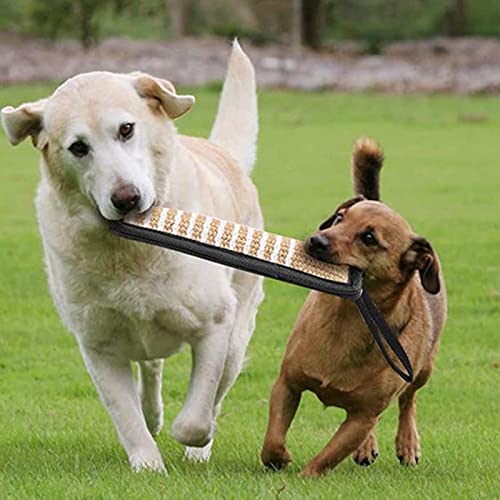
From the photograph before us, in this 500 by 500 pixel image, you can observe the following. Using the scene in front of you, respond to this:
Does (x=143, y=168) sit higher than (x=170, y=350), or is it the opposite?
(x=143, y=168)

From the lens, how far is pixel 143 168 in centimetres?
600

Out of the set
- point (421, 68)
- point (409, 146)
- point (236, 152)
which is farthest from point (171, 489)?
point (421, 68)

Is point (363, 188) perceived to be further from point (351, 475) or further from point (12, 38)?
point (12, 38)

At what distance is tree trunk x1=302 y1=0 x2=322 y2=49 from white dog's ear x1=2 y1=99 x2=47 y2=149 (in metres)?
38.8

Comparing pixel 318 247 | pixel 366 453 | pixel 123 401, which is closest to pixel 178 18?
pixel 366 453

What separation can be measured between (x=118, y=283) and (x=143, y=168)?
571 mm

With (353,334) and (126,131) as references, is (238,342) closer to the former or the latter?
(353,334)

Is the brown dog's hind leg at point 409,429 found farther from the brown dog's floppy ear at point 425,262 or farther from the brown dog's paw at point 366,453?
the brown dog's floppy ear at point 425,262

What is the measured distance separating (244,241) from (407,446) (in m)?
1.57

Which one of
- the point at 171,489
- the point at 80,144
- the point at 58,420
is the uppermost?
the point at 80,144

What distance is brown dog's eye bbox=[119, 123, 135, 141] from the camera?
19.5 ft

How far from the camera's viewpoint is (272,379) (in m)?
9.43

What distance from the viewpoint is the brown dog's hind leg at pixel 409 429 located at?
7133 mm

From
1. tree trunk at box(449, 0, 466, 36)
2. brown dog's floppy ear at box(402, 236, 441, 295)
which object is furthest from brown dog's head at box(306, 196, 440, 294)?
tree trunk at box(449, 0, 466, 36)
